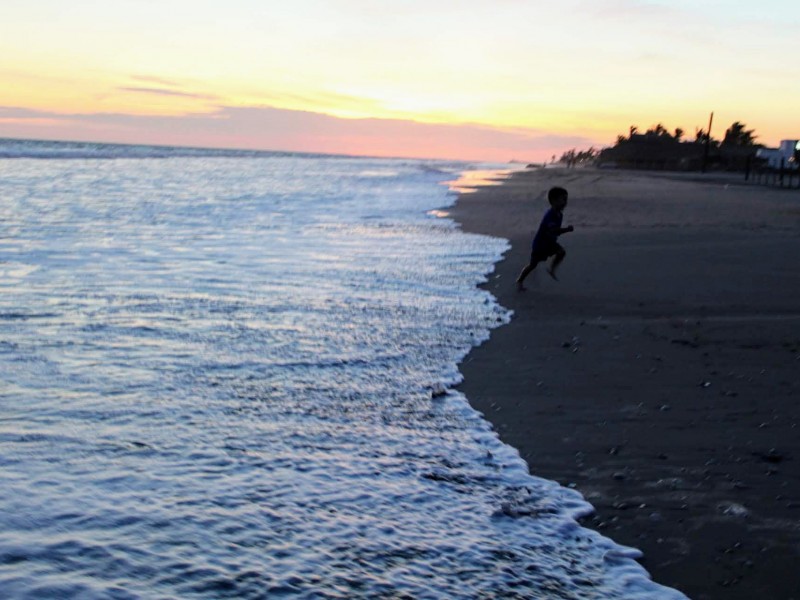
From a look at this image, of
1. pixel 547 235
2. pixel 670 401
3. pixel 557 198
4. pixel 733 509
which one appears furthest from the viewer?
pixel 557 198

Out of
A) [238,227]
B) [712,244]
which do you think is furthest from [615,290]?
[238,227]

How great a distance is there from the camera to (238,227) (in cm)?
1479

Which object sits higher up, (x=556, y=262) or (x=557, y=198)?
(x=557, y=198)

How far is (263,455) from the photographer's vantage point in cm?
379

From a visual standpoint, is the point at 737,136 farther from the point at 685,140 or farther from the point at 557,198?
the point at 557,198

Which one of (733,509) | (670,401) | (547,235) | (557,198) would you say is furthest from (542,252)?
(733,509)

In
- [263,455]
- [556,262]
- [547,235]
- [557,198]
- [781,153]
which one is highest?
[781,153]

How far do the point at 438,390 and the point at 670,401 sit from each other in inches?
55.6

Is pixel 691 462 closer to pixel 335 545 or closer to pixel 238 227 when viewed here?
pixel 335 545

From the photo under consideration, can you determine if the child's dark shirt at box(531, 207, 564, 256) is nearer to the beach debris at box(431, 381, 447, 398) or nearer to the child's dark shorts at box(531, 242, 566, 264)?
the child's dark shorts at box(531, 242, 566, 264)

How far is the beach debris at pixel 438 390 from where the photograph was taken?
4930 millimetres

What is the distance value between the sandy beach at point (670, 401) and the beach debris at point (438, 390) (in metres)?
0.17

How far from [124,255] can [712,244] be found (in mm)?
8643

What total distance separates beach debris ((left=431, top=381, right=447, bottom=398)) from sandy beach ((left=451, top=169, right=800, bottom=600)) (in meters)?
0.17
